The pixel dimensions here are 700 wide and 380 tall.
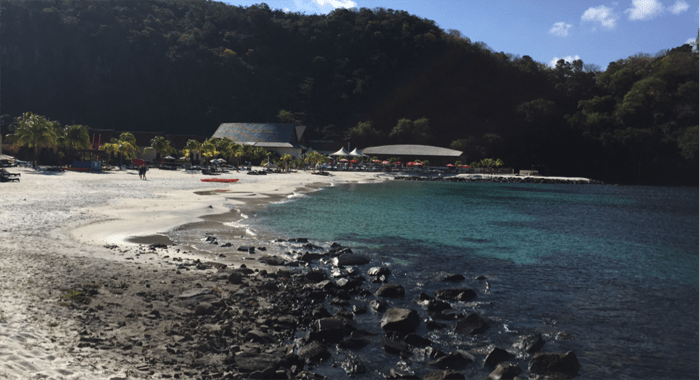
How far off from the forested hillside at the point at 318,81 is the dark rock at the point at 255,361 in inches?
3630

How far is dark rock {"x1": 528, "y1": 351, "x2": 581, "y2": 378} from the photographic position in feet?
26.1

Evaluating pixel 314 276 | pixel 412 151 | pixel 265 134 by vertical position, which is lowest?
pixel 314 276

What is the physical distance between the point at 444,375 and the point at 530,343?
2726mm

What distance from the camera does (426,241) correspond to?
2038cm

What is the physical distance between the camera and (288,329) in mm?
8648

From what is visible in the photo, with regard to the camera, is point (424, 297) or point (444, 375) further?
point (424, 297)

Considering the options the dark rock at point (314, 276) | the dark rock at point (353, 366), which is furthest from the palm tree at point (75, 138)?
the dark rock at point (353, 366)

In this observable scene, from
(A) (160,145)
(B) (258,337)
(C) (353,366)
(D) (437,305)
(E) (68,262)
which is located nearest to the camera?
(C) (353,366)

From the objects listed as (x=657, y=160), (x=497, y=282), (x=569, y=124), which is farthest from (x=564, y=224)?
(x=569, y=124)

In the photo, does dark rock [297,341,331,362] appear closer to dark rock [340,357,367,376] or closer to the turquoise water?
dark rock [340,357,367,376]

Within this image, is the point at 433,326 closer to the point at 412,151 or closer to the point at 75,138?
the point at 75,138

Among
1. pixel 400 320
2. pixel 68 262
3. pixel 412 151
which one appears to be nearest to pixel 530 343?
pixel 400 320

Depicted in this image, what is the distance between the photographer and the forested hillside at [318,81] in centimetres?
9644

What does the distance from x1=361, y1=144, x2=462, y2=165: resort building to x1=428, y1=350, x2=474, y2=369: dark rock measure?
267 feet
